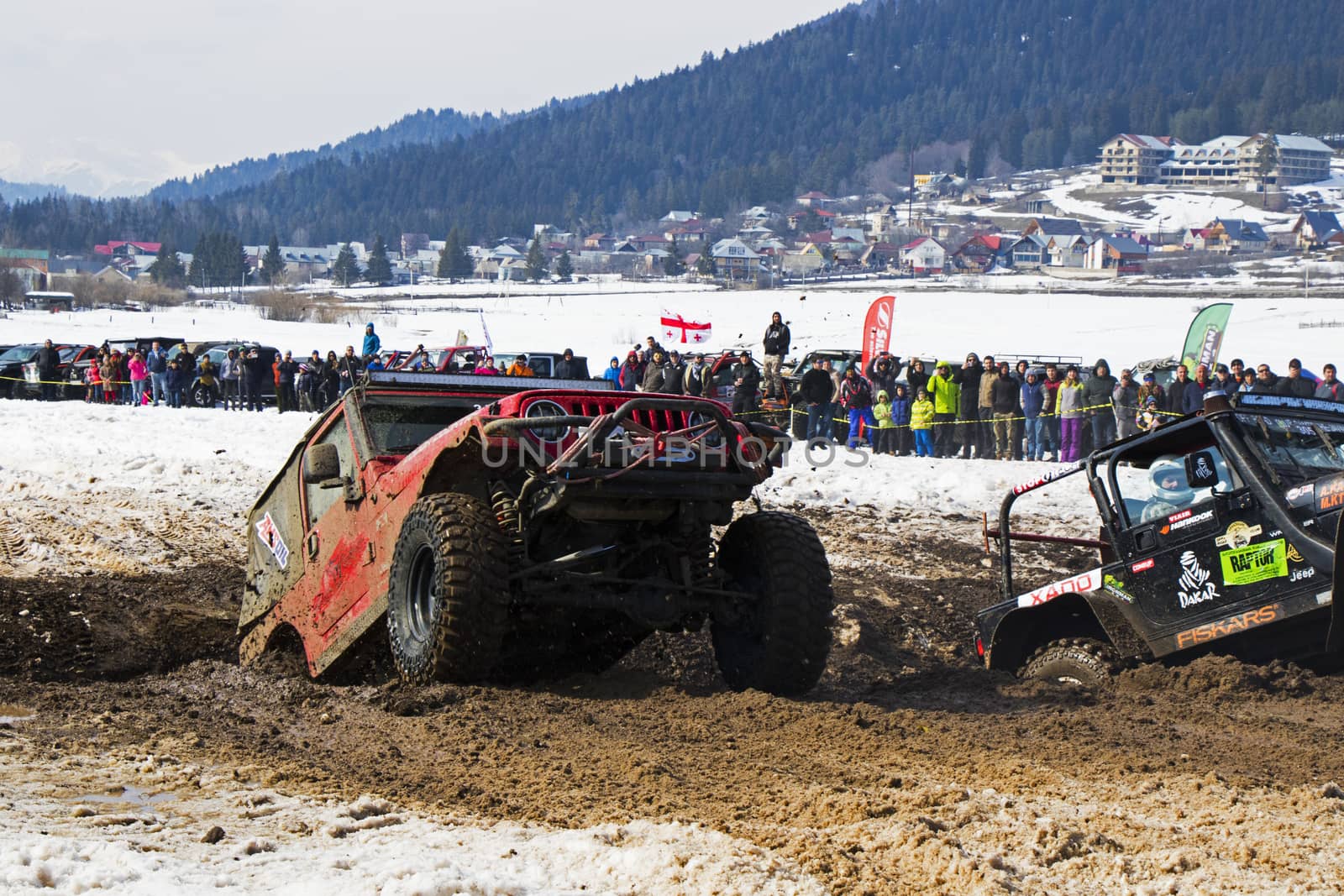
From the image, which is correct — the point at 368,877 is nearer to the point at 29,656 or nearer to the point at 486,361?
the point at 29,656

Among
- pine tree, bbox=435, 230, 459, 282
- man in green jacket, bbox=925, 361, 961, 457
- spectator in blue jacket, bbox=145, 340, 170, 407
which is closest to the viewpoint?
man in green jacket, bbox=925, 361, 961, 457

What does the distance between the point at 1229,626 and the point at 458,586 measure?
385 centimetres

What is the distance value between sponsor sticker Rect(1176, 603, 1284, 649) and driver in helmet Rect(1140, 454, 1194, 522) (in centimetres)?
67

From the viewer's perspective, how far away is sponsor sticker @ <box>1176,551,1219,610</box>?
7055 mm

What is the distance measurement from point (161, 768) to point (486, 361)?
19.0 meters

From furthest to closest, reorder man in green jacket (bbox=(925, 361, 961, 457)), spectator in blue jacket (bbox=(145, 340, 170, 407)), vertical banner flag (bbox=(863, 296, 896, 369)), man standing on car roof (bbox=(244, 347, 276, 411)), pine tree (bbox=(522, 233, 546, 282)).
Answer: pine tree (bbox=(522, 233, 546, 282)) < spectator in blue jacket (bbox=(145, 340, 170, 407)) < man standing on car roof (bbox=(244, 347, 276, 411)) < vertical banner flag (bbox=(863, 296, 896, 369)) < man in green jacket (bbox=(925, 361, 961, 457))

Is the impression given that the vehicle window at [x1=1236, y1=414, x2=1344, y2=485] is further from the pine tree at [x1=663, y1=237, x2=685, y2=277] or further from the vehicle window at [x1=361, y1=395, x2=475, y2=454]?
the pine tree at [x1=663, y1=237, x2=685, y2=277]

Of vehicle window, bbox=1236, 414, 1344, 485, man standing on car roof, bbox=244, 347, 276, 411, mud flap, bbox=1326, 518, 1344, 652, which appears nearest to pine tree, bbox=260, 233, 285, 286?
man standing on car roof, bbox=244, 347, 276, 411

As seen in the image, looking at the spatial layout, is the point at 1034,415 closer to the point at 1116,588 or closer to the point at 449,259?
the point at 1116,588

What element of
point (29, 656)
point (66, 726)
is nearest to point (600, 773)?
point (66, 726)

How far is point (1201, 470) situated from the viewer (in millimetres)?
7223

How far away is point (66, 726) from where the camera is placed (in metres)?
6.36

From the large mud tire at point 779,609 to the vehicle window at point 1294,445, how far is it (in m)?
2.36

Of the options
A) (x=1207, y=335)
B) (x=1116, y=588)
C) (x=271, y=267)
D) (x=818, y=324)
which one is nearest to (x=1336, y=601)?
(x=1116, y=588)
